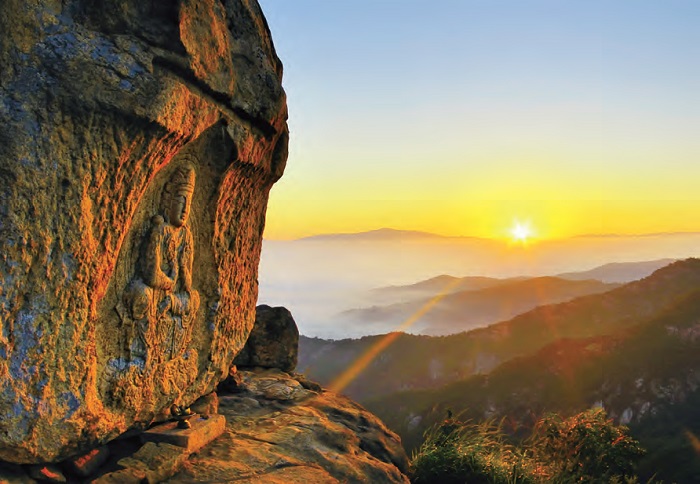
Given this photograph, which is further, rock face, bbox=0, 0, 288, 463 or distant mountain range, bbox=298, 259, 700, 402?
distant mountain range, bbox=298, 259, 700, 402

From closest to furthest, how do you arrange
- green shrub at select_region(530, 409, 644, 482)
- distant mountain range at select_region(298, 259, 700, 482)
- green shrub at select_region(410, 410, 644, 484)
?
green shrub at select_region(410, 410, 644, 484) < green shrub at select_region(530, 409, 644, 482) < distant mountain range at select_region(298, 259, 700, 482)

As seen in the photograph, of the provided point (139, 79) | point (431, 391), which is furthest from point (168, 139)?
point (431, 391)

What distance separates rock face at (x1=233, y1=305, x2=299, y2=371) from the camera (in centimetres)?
1246

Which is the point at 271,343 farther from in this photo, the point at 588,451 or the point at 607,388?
the point at 607,388

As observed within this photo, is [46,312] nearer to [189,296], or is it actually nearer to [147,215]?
[147,215]

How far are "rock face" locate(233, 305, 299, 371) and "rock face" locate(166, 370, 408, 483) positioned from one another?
38cm

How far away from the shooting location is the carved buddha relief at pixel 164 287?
680 cm

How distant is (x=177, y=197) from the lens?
7188 mm

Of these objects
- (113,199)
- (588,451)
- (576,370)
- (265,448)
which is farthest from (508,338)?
(113,199)

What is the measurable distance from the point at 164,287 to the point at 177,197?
1.12 m

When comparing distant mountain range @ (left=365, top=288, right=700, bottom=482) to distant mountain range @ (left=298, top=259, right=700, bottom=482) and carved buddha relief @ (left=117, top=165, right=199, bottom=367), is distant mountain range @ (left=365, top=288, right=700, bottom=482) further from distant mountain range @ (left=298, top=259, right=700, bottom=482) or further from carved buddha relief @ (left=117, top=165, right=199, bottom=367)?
carved buddha relief @ (left=117, top=165, right=199, bottom=367)

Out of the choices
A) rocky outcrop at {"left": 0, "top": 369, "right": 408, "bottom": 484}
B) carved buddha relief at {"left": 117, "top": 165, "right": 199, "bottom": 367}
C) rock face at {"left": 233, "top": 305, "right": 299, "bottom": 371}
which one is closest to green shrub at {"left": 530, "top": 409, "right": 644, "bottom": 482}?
rocky outcrop at {"left": 0, "top": 369, "right": 408, "bottom": 484}

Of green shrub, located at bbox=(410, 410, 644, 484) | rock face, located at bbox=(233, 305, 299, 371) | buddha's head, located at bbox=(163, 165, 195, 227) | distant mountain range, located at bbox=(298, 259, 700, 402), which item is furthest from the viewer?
distant mountain range, located at bbox=(298, 259, 700, 402)

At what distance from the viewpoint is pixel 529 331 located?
54.5 meters
